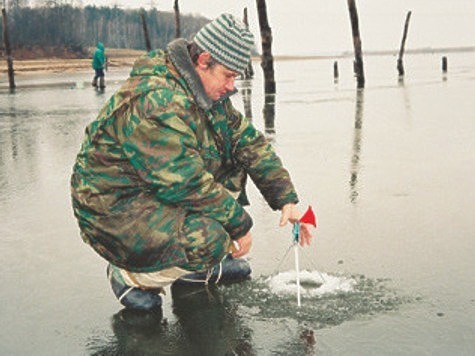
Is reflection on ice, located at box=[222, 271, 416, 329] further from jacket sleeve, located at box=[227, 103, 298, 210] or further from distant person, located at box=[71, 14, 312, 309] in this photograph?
jacket sleeve, located at box=[227, 103, 298, 210]

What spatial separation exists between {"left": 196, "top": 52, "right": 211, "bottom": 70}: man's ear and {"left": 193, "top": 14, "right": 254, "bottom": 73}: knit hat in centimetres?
2

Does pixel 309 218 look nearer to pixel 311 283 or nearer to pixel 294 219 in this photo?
pixel 294 219

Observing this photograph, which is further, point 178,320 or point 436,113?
point 436,113

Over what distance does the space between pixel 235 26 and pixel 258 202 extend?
8.62 ft

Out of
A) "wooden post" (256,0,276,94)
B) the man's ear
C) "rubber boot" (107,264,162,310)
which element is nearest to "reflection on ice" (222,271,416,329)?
"rubber boot" (107,264,162,310)

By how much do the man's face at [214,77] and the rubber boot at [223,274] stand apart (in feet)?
3.05

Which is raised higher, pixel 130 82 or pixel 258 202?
pixel 130 82

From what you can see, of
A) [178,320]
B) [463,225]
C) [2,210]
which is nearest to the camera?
[178,320]

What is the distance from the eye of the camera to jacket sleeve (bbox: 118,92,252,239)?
112 inches

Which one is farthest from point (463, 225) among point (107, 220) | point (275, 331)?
point (107, 220)

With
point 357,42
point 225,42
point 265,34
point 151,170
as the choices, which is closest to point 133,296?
point 151,170

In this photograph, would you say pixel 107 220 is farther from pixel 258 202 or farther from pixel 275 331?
pixel 258 202

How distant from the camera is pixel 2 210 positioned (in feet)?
18.1

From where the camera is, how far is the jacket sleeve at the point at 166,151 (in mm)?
2844
